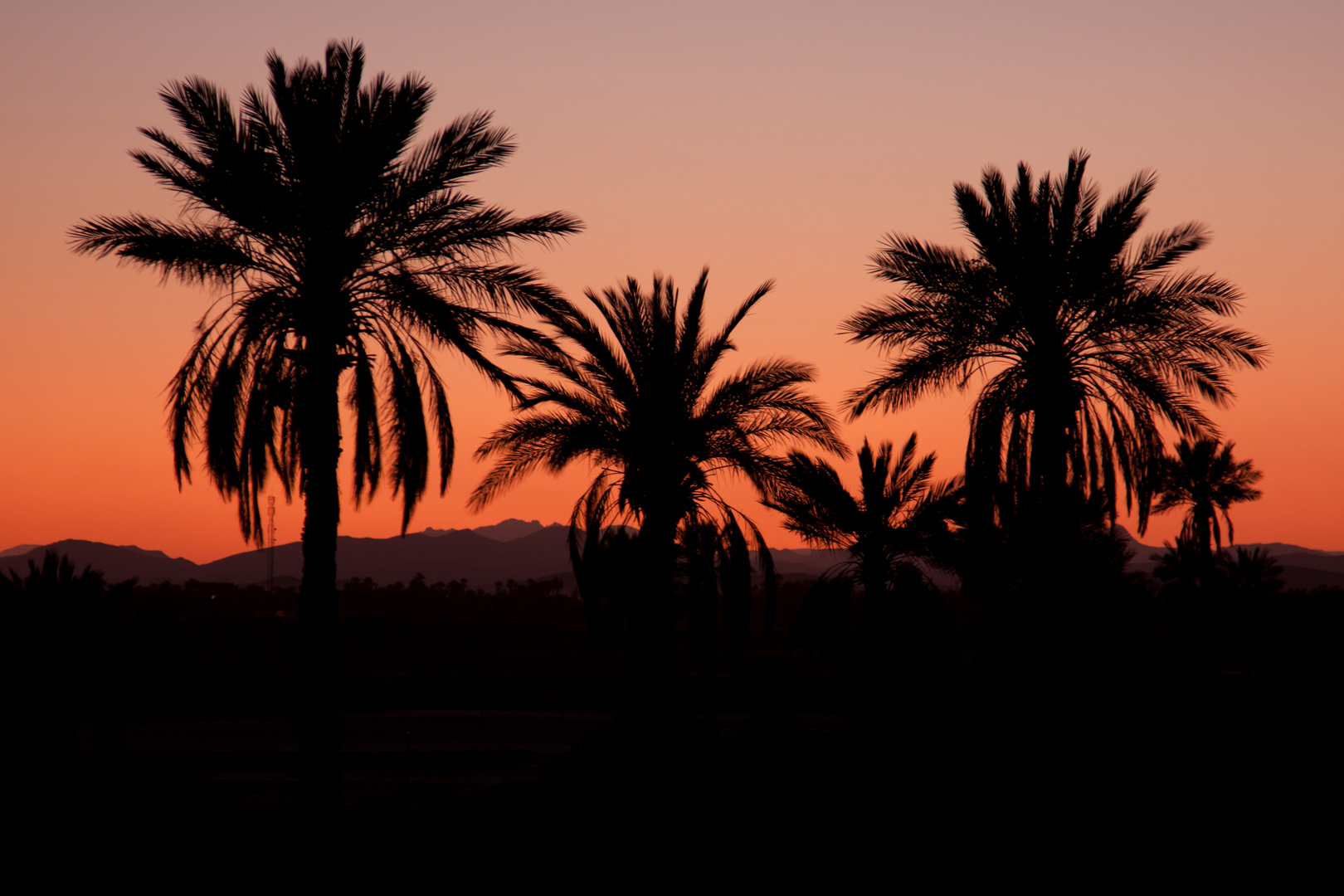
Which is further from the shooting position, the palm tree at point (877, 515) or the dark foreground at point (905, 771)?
the palm tree at point (877, 515)

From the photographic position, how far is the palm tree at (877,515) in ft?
84.5

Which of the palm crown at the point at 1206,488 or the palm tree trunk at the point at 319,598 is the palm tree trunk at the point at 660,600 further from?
the palm crown at the point at 1206,488

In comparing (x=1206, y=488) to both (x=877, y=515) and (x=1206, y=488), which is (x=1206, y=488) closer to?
(x=1206, y=488)

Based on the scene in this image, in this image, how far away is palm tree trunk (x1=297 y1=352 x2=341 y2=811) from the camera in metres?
15.6

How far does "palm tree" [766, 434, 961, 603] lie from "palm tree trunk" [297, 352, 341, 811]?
37.1ft

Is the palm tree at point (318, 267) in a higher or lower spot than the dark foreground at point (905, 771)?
higher

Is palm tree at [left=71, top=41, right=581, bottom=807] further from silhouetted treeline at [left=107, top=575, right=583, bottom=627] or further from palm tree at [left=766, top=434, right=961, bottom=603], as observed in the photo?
silhouetted treeline at [left=107, top=575, right=583, bottom=627]

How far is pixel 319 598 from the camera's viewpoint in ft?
52.9

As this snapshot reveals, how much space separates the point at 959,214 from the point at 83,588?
15.5 m

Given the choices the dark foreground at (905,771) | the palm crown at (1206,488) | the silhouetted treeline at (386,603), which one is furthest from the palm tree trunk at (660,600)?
the silhouetted treeline at (386,603)

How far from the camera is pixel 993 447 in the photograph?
21234mm

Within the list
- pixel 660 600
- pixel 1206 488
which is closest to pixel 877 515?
pixel 660 600

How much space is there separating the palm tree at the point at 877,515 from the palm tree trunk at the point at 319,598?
37.1 feet

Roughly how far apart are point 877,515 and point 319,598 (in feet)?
45.4
